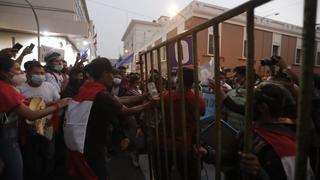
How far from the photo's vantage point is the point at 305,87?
1.29 metres

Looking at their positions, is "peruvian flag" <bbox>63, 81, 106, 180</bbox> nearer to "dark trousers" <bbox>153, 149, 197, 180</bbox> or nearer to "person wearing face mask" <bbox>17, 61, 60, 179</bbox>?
"dark trousers" <bbox>153, 149, 197, 180</bbox>

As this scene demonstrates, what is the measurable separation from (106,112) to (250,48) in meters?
1.70

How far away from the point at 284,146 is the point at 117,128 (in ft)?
8.17

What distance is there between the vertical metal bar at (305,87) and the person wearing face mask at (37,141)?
3493mm

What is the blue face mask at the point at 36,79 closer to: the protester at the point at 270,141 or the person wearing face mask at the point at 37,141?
the person wearing face mask at the point at 37,141

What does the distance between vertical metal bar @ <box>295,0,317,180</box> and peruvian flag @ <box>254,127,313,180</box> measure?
12.3 inches

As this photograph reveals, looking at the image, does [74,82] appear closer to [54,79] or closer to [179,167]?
[54,79]

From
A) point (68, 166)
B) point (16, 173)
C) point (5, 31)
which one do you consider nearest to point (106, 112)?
point (68, 166)

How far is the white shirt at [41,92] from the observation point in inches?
181

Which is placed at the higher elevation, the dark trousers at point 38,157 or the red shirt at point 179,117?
the red shirt at point 179,117

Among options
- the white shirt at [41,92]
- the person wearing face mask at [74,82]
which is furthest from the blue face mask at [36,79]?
the person wearing face mask at [74,82]

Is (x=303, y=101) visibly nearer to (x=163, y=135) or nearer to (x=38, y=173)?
(x=163, y=135)

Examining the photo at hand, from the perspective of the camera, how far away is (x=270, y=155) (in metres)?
1.74

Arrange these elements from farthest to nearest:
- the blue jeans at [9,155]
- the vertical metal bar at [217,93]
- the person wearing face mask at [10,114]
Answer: the blue jeans at [9,155]
the person wearing face mask at [10,114]
the vertical metal bar at [217,93]
